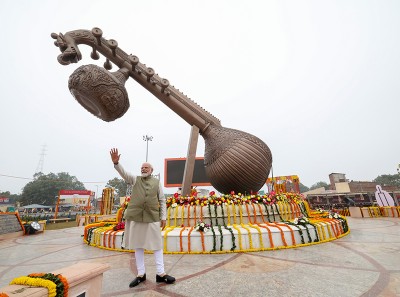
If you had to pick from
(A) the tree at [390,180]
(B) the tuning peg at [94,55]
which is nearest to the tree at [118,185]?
(B) the tuning peg at [94,55]

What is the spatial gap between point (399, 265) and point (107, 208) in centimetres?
2073

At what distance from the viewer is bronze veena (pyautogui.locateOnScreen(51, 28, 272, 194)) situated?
6.27 meters

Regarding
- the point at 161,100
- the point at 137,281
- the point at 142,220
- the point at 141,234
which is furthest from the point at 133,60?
the point at 137,281

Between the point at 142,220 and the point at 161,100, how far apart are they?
5.74 metres

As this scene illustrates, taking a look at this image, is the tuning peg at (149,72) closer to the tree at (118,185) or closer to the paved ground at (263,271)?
the paved ground at (263,271)

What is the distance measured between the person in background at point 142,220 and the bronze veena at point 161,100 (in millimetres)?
3909

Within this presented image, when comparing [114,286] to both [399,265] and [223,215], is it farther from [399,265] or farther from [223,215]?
[399,265]

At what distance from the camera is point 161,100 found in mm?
8086

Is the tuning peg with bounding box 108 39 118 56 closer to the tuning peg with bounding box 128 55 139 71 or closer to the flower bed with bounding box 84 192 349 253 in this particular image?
the tuning peg with bounding box 128 55 139 71

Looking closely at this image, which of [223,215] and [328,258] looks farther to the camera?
[223,215]

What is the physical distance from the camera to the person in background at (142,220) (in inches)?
124

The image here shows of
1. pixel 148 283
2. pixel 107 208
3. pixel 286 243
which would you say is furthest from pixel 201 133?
pixel 107 208

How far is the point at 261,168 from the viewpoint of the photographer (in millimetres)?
7422

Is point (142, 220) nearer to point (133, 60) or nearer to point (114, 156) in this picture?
point (114, 156)
